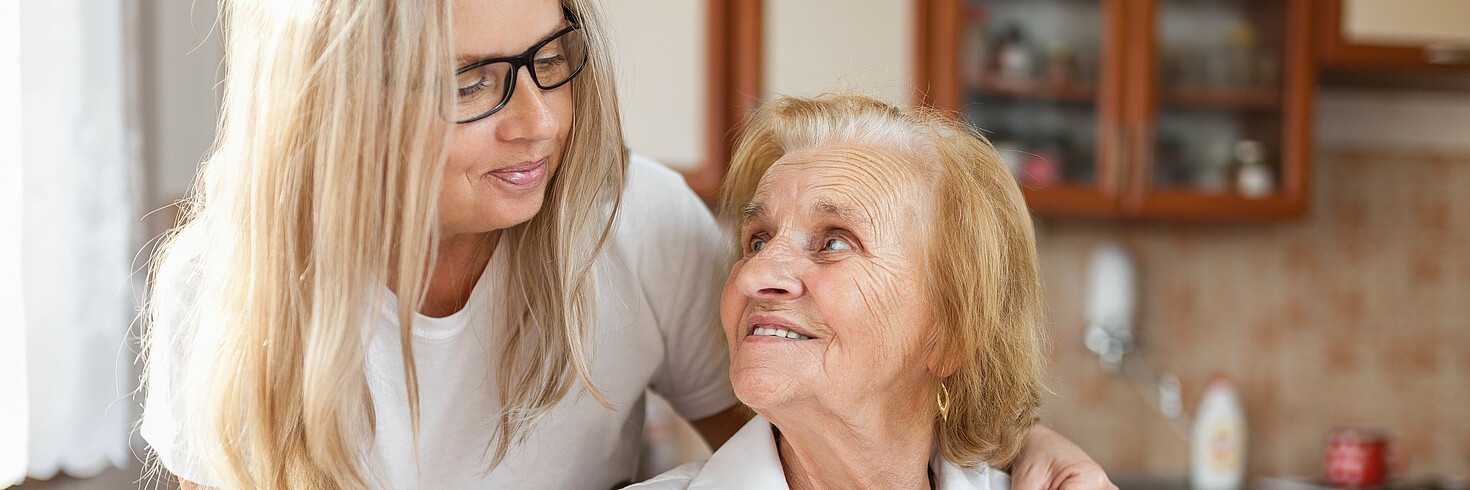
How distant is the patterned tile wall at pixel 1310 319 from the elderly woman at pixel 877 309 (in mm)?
1704

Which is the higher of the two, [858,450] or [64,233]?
[64,233]

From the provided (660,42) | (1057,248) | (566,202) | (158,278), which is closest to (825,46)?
(660,42)

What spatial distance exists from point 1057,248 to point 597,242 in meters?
1.93

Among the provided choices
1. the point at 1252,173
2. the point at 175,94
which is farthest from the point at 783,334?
the point at 1252,173

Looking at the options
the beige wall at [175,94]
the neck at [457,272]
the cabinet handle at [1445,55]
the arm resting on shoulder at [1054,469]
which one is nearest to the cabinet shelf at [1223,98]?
the cabinet handle at [1445,55]

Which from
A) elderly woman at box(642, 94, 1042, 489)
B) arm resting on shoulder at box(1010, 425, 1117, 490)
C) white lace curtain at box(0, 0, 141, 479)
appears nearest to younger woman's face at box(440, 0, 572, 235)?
elderly woman at box(642, 94, 1042, 489)

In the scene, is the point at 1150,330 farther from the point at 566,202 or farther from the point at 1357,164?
the point at 566,202

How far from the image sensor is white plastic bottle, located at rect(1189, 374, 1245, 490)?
2.62 m

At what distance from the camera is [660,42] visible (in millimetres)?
2266

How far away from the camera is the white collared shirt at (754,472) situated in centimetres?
108

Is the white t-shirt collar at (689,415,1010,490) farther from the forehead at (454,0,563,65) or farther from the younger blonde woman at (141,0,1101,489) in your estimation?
the forehead at (454,0,563,65)

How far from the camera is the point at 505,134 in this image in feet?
3.03

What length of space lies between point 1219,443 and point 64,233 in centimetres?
246

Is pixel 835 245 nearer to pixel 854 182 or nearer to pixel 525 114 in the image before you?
pixel 854 182
